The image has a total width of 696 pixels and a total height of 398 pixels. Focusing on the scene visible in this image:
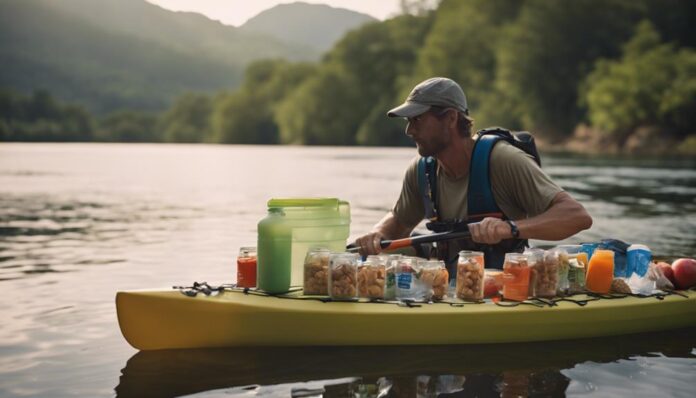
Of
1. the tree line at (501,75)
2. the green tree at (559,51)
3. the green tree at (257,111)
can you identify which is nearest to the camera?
the tree line at (501,75)

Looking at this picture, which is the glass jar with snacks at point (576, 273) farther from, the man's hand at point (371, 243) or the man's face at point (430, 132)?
the man's hand at point (371, 243)

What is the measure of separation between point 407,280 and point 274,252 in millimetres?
953

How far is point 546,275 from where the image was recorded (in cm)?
562

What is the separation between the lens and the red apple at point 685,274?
6352mm

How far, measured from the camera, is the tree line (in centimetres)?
5353

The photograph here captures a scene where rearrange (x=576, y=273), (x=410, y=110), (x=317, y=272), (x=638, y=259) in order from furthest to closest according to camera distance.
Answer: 1. (x=638, y=259)
2. (x=576, y=273)
3. (x=410, y=110)
4. (x=317, y=272)

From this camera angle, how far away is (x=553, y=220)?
17.2ft

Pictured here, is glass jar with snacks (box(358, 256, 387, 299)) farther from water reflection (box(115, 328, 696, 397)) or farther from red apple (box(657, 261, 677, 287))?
red apple (box(657, 261, 677, 287))

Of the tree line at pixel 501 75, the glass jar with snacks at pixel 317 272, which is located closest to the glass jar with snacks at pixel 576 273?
the glass jar with snacks at pixel 317 272

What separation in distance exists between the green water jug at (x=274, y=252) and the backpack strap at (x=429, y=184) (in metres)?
1.17

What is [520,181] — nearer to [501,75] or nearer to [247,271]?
[247,271]

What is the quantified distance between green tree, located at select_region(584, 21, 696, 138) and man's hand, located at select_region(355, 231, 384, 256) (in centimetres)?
4933

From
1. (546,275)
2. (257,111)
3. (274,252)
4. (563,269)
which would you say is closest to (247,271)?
(274,252)

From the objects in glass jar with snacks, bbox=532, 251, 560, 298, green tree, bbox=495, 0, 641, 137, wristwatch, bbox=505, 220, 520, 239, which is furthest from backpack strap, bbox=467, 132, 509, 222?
green tree, bbox=495, 0, 641, 137
